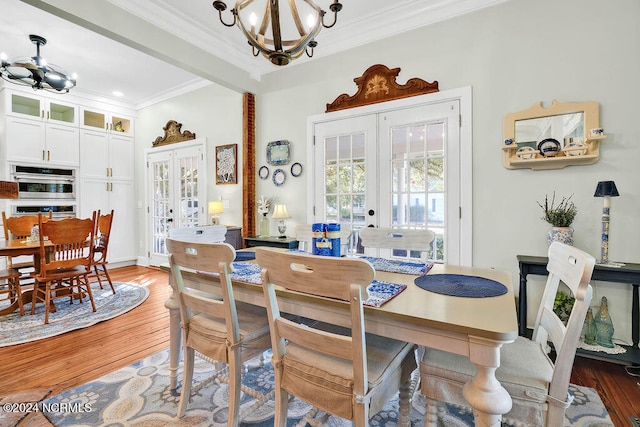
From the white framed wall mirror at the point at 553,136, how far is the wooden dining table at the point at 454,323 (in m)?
1.58

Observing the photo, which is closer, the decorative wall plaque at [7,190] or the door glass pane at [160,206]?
the decorative wall plaque at [7,190]

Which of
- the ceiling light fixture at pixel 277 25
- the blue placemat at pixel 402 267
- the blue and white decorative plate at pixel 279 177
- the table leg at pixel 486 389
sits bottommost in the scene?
the table leg at pixel 486 389

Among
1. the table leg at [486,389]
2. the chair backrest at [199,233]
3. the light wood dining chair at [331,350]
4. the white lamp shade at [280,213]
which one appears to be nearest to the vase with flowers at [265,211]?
the white lamp shade at [280,213]

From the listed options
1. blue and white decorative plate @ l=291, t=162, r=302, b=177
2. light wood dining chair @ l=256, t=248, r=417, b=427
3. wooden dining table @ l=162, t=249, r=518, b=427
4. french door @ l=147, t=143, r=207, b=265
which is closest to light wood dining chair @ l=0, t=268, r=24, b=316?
→ french door @ l=147, t=143, r=207, b=265

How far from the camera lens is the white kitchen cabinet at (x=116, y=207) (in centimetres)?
512

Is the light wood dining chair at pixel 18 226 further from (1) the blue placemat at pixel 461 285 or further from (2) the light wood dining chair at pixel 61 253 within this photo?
(1) the blue placemat at pixel 461 285

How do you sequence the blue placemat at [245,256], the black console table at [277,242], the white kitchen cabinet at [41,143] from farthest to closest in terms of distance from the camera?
1. the white kitchen cabinet at [41,143]
2. the black console table at [277,242]
3. the blue placemat at [245,256]

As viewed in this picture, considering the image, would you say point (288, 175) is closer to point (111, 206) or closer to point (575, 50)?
point (575, 50)

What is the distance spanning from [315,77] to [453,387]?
3.43 metres

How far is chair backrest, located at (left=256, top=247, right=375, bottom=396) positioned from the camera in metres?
0.94

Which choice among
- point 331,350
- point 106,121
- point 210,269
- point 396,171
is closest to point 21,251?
point 210,269

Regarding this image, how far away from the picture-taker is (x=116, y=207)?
5512 mm

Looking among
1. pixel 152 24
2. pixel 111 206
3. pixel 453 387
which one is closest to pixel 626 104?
pixel 453 387

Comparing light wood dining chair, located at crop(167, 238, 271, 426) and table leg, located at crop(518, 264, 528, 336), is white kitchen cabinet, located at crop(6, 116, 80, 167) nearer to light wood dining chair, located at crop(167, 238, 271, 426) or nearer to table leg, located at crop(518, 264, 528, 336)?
light wood dining chair, located at crop(167, 238, 271, 426)
